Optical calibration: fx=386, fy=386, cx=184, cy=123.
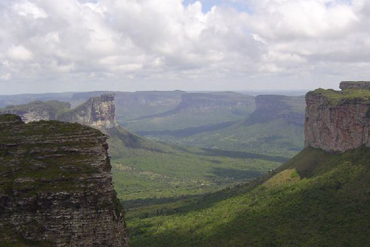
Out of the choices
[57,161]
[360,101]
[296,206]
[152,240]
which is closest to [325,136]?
[360,101]

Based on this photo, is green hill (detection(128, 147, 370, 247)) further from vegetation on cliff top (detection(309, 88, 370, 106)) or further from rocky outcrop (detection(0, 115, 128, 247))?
rocky outcrop (detection(0, 115, 128, 247))

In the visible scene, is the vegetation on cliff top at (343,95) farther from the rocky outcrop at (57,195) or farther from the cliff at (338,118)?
the rocky outcrop at (57,195)

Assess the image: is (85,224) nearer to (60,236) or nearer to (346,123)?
(60,236)

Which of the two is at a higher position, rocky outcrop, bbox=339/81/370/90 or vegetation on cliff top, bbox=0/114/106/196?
rocky outcrop, bbox=339/81/370/90

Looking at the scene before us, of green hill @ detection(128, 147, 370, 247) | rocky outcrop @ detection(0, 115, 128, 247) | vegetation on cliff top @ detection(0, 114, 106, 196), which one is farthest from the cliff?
rocky outcrop @ detection(0, 115, 128, 247)

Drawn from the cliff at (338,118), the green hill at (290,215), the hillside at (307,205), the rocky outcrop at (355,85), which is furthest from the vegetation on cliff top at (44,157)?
the rocky outcrop at (355,85)

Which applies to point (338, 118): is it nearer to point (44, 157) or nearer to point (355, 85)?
point (355, 85)
